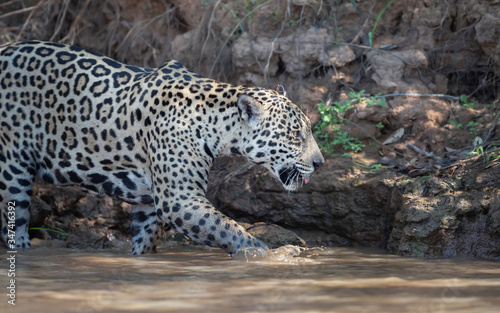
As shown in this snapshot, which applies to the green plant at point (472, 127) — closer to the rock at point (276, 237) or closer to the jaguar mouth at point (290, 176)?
the rock at point (276, 237)

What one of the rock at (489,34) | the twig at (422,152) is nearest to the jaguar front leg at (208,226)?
the twig at (422,152)

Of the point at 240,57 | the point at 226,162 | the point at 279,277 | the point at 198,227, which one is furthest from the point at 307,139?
the point at 240,57

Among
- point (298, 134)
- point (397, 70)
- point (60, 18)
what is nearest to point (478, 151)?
point (397, 70)

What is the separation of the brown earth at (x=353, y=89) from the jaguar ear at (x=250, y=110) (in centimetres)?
169

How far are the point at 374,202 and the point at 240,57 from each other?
2829 mm

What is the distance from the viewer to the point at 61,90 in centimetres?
584

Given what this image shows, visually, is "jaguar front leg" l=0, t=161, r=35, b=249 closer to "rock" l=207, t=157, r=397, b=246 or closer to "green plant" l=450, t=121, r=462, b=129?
"rock" l=207, t=157, r=397, b=246

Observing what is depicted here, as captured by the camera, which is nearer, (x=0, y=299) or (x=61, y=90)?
(x=0, y=299)

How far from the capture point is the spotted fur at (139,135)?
5211 mm

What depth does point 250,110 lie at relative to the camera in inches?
209

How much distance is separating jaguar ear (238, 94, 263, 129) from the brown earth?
1686 mm

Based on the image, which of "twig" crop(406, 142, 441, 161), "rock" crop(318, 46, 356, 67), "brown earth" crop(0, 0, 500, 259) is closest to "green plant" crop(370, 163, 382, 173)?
"brown earth" crop(0, 0, 500, 259)

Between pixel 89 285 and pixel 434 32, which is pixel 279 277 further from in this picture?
pixel 434 32

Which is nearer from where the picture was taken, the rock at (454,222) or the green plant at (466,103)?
the rock at (454,222)
